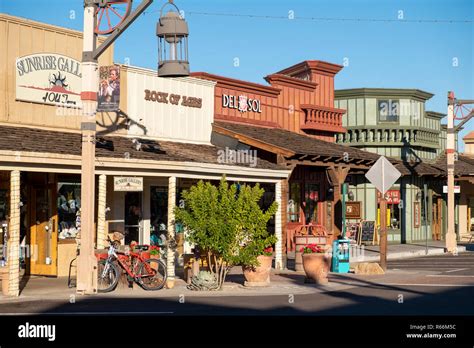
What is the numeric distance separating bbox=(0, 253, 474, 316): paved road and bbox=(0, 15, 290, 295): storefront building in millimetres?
2662

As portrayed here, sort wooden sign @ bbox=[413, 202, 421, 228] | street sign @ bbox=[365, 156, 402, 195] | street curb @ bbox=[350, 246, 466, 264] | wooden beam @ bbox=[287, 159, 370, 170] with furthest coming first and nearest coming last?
wooden sign @ bbox=[413, 202, 421, 228] → street curb @ bbox=[350, 246, 466, 264] → wooden beam @ bbox=[287, 159, 370, 170] → street sign @ bbox=[365, 156, 402, 195]

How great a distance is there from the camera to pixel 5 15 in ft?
67.1

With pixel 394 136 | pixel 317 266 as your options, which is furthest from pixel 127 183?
pixel 394 136

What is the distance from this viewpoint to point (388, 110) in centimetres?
4278

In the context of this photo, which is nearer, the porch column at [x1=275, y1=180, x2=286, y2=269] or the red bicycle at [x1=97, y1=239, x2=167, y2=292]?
the red bicycle at [x1=97, y1=239, x2=167, y2=292]

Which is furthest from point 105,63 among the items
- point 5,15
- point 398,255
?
point 398,255

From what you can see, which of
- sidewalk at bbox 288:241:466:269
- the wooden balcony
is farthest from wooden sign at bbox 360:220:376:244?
the wooden balcony

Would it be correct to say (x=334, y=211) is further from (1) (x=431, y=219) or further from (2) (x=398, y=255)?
(1) (x=431, y=219)

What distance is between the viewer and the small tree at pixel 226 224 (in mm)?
19750

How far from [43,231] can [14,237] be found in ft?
16.1

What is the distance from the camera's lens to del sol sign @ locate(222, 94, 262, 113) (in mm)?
30375

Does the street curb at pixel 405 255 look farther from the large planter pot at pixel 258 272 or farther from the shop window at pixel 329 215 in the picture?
the large planter pot at pixel 258 272

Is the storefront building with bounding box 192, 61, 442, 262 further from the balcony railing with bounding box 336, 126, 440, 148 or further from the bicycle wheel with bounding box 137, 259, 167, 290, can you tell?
the bicycle wheel with bounding box 137, 259, 167, 290

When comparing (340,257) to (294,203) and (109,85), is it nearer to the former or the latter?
(109,85)
